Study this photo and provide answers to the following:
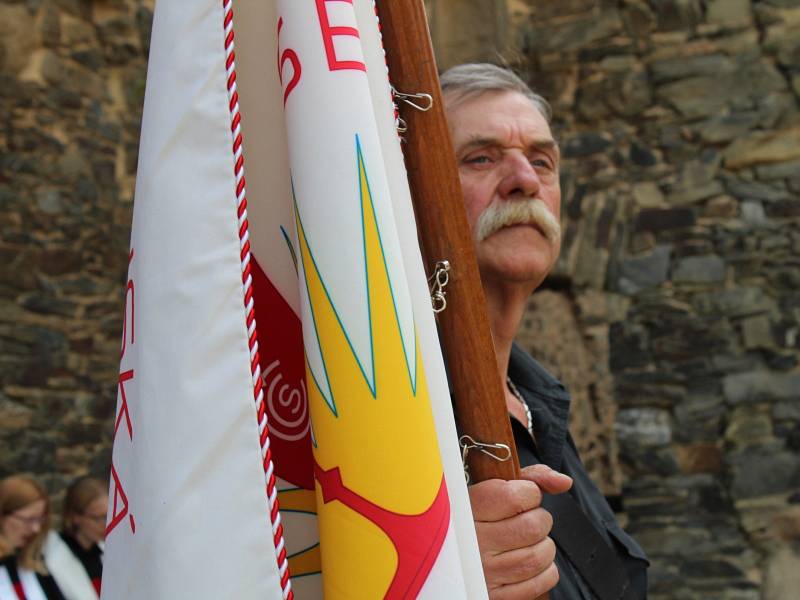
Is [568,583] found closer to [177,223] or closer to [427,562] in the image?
[427,562]

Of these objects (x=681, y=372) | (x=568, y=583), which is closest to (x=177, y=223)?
(x=568, y=583)

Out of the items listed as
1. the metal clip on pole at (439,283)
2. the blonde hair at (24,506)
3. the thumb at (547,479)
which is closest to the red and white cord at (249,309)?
the metal clip on pole at (439,283)

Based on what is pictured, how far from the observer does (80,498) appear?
140 inches

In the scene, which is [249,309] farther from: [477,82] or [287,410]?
[477,82]

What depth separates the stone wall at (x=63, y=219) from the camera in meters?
4.89

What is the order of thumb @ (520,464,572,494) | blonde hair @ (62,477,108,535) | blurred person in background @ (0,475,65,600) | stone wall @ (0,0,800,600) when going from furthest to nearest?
stone wall @ (0,0,800,600) → blonde hair @ (62,477,108,535) → blurred person in background @ (0,475,65,600) → thumb @ (520,464,572,494)

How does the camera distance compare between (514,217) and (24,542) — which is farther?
(24,542)

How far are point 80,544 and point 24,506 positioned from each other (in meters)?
0.22

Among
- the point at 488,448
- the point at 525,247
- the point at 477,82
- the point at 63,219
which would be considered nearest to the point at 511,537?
the point at 488,448

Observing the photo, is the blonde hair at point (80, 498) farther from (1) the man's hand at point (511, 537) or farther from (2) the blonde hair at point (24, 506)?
(1) the man's hand at point (511, 537)

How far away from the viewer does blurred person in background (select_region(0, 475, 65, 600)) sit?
9.94ft

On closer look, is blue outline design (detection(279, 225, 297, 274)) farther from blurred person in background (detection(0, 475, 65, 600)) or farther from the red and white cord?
blurred person in background (detection(0, 475, 65, 600))

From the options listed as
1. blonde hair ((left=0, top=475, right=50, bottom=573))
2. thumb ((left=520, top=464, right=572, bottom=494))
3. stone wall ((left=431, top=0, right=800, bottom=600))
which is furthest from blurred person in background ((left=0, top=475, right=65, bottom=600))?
stone wall ((left=431, top=0, right=800, bottom=600))

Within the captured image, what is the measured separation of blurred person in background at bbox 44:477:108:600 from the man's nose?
2.10m
